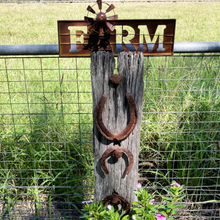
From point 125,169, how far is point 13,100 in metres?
1.90

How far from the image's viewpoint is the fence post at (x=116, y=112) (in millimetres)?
1438

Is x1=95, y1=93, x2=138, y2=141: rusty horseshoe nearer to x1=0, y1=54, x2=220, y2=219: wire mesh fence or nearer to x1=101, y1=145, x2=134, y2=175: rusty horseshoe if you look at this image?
x1=101, y1=145, x2=134, y2=175: rusty horseshoe

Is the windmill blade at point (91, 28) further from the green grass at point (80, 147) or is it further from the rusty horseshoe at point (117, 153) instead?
the green grass at point (80, 147)

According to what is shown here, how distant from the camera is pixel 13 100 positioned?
9.86 ft

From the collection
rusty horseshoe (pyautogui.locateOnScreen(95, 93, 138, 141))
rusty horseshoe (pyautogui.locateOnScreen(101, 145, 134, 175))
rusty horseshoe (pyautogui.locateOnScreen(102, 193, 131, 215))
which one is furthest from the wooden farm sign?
rusty horseshoe (pyautogui.locateOnScreen(102, 193, 131, 215))

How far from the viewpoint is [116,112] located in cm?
151

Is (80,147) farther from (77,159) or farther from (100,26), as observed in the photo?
(100,26)

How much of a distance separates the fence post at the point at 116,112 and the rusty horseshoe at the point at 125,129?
3cm

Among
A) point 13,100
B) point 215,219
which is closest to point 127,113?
point 215,219

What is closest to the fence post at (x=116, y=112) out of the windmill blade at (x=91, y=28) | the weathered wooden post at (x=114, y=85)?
the weathered wooden post at (x=114, y=85)

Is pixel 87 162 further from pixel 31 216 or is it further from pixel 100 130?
pixel 100 130

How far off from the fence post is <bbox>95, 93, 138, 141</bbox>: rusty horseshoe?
0.10 ft

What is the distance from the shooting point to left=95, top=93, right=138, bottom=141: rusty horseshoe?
147cm

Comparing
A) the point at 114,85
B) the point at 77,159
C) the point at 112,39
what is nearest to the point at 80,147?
the point at 77,159
